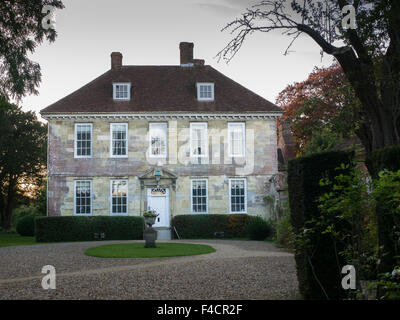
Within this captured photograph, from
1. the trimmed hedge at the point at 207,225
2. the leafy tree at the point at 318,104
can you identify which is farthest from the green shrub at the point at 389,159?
the trimmed hedge at the point at 207,225

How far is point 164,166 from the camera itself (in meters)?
25.0

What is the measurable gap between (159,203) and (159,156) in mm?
2703

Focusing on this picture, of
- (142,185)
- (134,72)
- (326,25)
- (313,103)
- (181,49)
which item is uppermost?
(181,49)

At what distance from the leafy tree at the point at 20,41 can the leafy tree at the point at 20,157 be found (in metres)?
22.8

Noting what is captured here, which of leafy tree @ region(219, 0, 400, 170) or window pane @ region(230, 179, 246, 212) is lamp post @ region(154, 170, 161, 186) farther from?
leafy tree @ region(219, 0, 400, 170)

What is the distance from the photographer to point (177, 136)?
25.1m

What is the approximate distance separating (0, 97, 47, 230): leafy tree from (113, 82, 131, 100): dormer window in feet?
51.8

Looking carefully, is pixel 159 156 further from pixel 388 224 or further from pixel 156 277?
pixel 388 224

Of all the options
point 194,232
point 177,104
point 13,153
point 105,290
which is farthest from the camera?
point 13,153

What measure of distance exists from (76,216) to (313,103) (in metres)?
15.2

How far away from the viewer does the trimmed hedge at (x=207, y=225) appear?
78.4 feet

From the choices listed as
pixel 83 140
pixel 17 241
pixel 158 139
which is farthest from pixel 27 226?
pixel 158 139

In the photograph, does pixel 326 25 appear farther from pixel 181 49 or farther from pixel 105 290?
pixel 181 49

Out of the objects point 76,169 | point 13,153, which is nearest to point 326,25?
point 76,169
